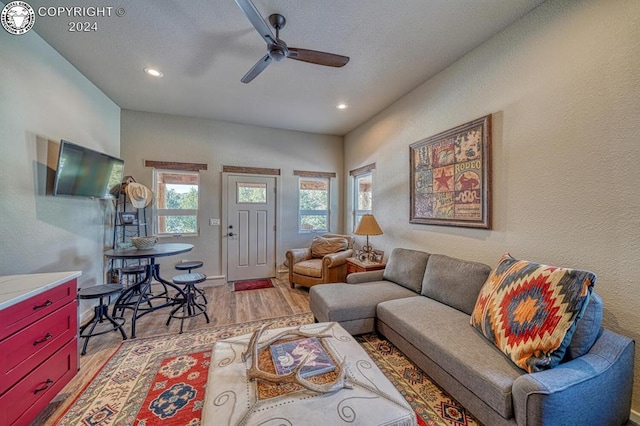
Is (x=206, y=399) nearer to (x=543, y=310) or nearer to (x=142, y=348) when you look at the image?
(x=142, y=348)

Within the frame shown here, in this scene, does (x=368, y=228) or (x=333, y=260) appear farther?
(x=333, y=260)

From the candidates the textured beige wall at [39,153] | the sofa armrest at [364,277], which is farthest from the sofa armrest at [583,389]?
the textured beige wall at [39,153]

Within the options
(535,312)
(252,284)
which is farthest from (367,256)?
(535,312)

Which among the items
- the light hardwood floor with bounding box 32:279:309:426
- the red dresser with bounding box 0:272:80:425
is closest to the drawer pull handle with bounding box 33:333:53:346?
the red dresser with bounding box 0:272:80:425

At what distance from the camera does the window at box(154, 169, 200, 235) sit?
4027 millimetres

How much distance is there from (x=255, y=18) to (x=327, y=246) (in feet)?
10.8

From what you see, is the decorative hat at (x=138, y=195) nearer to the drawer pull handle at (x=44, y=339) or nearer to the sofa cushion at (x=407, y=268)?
the drawer pull handle at (x=44, y=339)

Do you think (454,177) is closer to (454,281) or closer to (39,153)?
(454,281)

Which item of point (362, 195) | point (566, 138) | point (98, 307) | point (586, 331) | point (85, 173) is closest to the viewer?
point (586, 331)

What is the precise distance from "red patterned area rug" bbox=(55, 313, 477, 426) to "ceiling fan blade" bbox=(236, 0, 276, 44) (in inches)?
102

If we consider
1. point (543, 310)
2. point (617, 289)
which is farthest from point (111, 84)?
point (617, 289)

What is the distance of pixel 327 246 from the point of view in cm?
427

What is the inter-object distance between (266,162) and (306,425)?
413cm

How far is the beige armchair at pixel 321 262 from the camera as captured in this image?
143 inches
